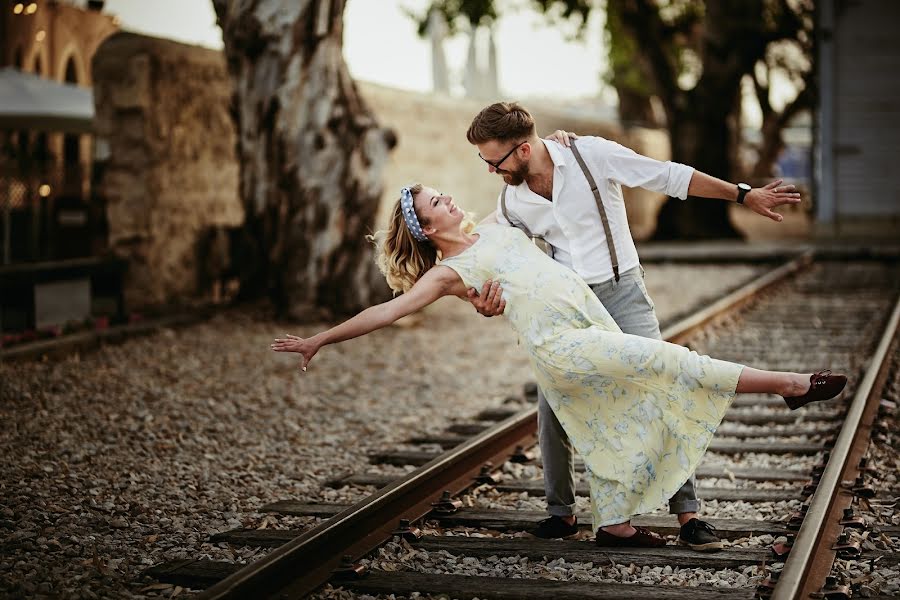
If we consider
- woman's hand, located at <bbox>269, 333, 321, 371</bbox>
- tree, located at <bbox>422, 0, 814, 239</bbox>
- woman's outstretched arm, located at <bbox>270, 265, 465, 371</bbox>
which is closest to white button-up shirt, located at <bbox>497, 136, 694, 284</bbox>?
woman's outstretched arm, located at <bbox>270, 265, 465, 371</bbox>

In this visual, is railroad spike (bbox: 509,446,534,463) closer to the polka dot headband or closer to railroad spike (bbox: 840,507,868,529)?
railroad spike (bbox: 840,507,868,529)

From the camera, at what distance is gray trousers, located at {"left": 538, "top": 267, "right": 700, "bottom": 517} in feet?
15.0

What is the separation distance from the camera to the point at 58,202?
13.5 m

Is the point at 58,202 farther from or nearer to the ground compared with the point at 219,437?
farther from the ground

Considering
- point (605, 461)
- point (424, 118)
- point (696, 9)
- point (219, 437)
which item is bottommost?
point (219, 437)

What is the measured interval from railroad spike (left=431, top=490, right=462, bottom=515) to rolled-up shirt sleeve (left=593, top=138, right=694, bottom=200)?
4.88 ft

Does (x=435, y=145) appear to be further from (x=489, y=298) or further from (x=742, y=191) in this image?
(x=489, y=298)

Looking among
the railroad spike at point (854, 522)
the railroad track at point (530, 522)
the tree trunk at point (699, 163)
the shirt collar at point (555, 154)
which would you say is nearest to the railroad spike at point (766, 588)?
the railroad track at point (530, 522)

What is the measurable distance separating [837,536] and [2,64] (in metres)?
10.4

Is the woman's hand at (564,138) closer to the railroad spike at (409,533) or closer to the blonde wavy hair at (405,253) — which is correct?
the blonde wavy hair at (405,253)

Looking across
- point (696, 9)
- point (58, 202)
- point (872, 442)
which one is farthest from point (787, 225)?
point (872, 442)

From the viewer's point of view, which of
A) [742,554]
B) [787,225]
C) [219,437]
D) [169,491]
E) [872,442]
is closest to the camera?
[742,554]

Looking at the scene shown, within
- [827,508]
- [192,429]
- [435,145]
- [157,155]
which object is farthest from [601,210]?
[435,145]

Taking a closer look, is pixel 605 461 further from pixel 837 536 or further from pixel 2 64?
pixel 2 64
